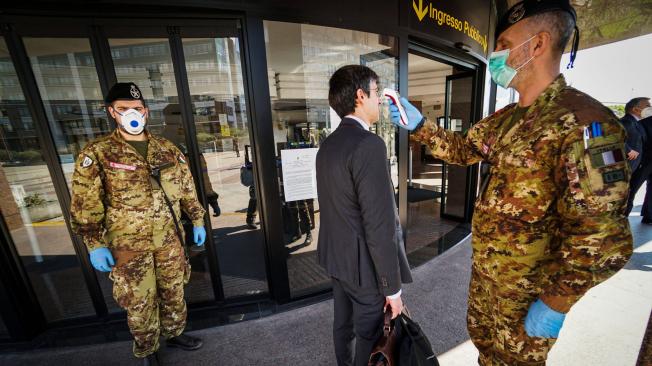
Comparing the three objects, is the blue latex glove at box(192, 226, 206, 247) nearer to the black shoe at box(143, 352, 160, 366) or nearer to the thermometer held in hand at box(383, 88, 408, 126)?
the black shoe at box(143, 352, 160, 366)

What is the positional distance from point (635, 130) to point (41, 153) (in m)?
7.01

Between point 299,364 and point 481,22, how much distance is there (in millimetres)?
4960

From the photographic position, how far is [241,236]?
10.4 feet

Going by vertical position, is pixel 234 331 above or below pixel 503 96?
below

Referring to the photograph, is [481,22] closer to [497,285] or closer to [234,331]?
[497,285]

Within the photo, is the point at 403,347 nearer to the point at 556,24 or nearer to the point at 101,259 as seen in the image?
the point at 556,24

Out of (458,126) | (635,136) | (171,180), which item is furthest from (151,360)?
(635,136)

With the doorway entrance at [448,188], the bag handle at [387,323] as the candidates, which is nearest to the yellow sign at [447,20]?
the doorway entrance at [448,188]

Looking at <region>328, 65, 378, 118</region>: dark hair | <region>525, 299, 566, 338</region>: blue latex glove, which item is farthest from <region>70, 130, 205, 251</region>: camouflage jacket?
<region>525, 299, 566, 338</region>: blue latex glove

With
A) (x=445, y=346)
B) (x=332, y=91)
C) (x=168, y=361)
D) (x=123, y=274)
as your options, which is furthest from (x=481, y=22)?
(x=168, y=361)

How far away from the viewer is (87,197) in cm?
169

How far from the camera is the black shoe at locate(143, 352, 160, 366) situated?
1.91m

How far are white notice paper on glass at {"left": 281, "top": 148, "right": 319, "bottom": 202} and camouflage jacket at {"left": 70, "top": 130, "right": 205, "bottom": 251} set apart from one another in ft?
3.40

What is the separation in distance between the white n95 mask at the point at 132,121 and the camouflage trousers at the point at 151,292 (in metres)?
0.85
